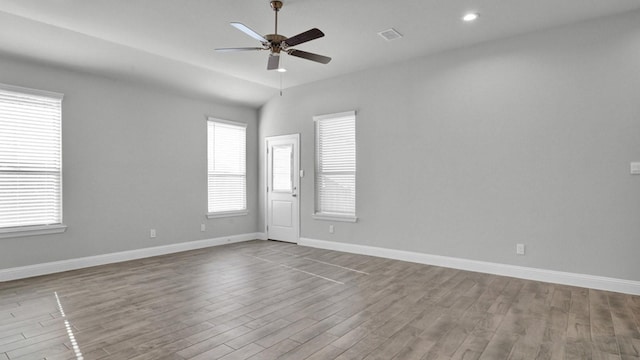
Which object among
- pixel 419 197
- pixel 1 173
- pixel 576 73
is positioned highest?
pixel 576 73

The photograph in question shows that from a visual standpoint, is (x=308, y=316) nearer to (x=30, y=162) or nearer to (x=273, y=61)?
(x=273, y=61)

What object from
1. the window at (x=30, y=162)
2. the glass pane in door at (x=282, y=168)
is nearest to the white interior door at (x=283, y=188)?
the glass pane in door at (x=282, y=168)

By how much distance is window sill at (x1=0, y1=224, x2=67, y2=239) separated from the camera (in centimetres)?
425

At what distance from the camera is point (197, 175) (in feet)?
20.8

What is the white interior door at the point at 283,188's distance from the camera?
664 centimetres

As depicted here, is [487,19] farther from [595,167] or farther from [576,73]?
[595,167]

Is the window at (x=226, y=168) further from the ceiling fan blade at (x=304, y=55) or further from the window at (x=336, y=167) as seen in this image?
the ceiling fan blade at (x=304, y=55)

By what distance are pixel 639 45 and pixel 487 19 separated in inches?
61.6

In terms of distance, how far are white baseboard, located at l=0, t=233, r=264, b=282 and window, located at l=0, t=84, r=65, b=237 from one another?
46cm

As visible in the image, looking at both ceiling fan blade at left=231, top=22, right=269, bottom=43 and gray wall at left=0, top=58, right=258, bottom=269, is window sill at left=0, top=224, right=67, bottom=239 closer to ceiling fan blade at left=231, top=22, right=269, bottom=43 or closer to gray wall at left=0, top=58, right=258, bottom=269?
gray wall at left=0, top=58, right=258, bottom=269

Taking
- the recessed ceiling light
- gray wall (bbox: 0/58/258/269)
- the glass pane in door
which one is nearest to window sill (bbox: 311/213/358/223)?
the glass pane in door

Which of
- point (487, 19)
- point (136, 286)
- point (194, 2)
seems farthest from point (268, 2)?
point (136, 286)

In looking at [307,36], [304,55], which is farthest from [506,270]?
[307,36]

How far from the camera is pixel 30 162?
4469 millimetres
